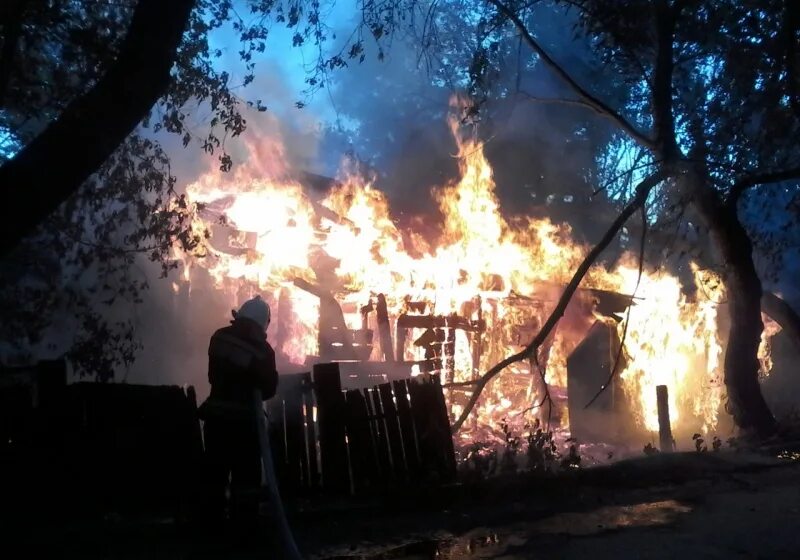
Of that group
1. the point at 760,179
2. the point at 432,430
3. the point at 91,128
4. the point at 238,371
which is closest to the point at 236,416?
the point at 238,371

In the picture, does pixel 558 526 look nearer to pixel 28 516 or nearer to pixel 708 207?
pixel 28 516

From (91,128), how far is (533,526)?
186 inches

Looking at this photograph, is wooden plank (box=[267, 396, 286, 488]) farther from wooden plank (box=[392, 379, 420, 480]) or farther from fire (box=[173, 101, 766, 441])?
fire (box=[173, 101, 766, 441])

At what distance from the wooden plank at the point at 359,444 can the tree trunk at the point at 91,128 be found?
9.65 ft

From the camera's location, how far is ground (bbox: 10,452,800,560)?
4832 mm

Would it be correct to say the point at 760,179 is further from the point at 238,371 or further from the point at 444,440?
the point at 238,371

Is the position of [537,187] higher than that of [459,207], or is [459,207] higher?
[537,187]

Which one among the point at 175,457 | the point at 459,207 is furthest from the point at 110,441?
the point at 459,207

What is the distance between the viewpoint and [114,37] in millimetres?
7152

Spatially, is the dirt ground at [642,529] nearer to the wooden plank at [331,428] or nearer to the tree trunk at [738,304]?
the wooden plank at [331,428]

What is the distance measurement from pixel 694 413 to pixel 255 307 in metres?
16.5

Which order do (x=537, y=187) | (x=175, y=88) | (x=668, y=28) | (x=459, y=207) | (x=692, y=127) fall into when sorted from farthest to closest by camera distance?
(x=537, y=187)
(x=459, y=207)
(x=692, y=127)
(x=668, y=28)
(x=175, y=88)

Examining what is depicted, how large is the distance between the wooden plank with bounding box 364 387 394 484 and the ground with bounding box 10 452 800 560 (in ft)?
0.80

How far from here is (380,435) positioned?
6.12m
